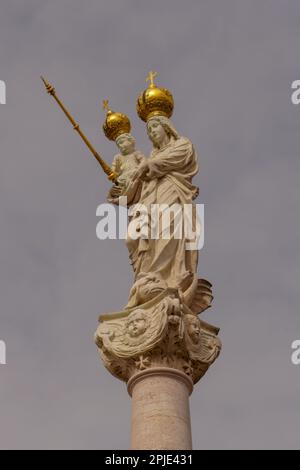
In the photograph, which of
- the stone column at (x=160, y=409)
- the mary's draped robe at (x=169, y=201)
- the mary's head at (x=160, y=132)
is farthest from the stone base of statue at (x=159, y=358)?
the mary's head at (x=160, y=132)

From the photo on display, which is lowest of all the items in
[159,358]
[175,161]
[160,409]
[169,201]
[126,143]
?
[160,409]

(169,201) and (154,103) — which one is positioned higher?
(154,103)

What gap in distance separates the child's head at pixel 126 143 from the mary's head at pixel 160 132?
1273 mm

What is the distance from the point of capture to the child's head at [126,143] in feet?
61.4

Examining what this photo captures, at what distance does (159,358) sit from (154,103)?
21.8ft

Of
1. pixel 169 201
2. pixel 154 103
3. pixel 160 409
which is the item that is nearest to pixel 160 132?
pixel 154 103

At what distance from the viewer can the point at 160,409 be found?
12750 mm

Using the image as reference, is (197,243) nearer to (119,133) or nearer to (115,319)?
(115,319)

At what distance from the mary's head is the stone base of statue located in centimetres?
433

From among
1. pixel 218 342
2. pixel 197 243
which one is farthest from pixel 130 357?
pixel 197 243

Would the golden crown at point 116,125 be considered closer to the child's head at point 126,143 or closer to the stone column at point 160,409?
the child's head at point 126,143

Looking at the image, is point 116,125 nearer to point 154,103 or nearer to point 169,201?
point 154,103

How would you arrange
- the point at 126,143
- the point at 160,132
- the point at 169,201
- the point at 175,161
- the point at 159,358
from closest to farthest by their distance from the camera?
the point at 159,358
the point at 169,201
the point at 175,161
the point at 160,132
the point at 126,143

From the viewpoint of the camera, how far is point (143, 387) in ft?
43.5
